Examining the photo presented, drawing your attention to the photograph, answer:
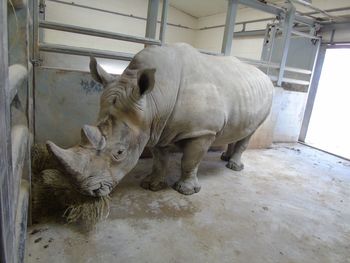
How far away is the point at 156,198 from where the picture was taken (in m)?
2.46

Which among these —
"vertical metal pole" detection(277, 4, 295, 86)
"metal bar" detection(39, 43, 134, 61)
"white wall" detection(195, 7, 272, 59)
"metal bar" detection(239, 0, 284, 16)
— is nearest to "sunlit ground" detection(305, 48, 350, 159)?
"vertical metal pole" detection(277, 4, 295, 86)

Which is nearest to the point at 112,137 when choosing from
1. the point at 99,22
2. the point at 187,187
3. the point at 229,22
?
the point at 187,187

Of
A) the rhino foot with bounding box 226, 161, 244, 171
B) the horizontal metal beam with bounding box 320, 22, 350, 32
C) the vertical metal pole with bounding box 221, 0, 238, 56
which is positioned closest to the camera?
the rhino foot with bounding box 226, 161, 244, 171

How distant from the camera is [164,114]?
2.18 metres

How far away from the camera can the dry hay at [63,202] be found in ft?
6.18

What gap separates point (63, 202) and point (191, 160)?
44.0 inches

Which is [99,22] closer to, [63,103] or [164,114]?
[63,103]

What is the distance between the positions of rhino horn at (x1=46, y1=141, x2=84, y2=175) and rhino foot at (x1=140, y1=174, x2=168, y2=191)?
1.06m

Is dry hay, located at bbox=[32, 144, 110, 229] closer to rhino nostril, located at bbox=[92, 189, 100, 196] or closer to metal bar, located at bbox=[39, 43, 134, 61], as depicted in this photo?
rhino nostril, located at bbox=[92, 189, 100, 196]

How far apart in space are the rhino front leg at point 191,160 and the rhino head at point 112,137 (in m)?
0.58

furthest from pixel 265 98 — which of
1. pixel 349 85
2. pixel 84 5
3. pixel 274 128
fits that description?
pixel 84 5

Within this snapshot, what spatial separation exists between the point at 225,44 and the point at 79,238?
2984 millimetres

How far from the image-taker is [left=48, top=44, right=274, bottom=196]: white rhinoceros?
5.73 ft

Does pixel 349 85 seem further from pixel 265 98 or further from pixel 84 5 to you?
pixel 84 5
